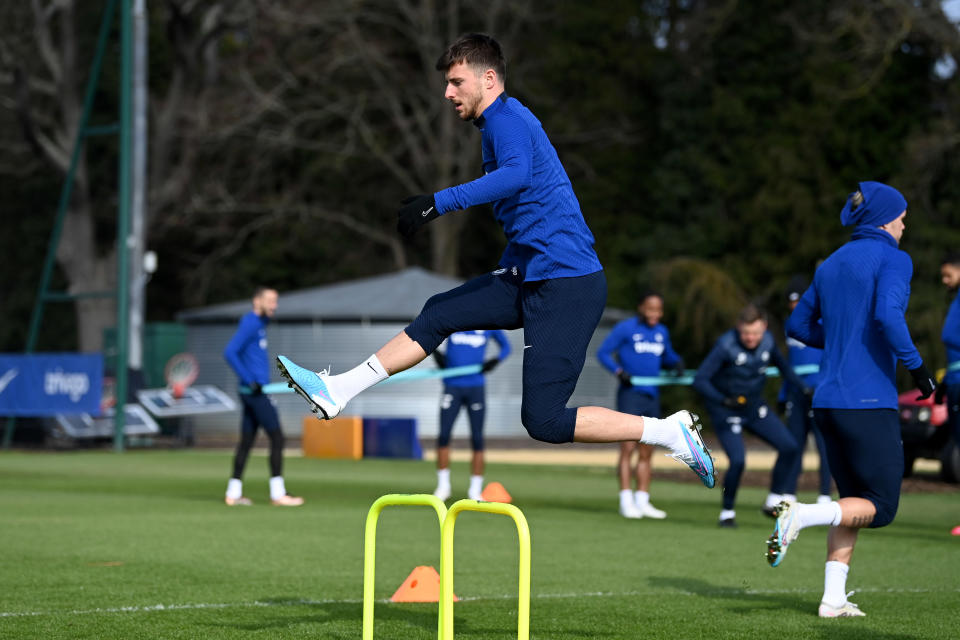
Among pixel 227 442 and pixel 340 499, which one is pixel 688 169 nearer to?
pixel 227 442

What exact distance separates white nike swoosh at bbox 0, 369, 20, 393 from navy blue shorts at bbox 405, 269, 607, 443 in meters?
21.6

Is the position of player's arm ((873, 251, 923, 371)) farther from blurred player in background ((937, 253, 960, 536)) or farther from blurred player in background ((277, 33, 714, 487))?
blurred player in background ((937, 253, 960, 536))

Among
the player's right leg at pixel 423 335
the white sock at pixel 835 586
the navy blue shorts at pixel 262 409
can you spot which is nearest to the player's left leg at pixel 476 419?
the navy blue shorts at pixel 262 409

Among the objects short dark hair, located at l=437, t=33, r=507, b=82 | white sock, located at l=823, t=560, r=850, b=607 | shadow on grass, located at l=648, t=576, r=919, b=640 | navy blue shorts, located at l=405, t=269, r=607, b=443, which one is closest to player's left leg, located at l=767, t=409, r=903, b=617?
white sock, located at l=823, t=560, r=850, b=607

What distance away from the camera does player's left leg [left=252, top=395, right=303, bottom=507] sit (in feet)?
49.0

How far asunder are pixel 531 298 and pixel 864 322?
1836 millimetres

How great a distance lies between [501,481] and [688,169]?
23531 mm

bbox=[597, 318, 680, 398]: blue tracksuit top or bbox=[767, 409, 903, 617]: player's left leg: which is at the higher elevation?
bbox=[597, 318, 680, 398]: blue tracksuit top

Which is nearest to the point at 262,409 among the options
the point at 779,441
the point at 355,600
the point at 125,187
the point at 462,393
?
the point at 462,393

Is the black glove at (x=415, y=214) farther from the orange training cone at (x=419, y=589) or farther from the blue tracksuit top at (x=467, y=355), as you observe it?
the blue tracksuit top at (x=467, y=355)

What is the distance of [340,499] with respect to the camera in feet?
53.1

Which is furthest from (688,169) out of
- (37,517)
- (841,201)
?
(37,517)

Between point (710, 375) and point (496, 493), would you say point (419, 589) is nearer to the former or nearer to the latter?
point (710, 375)

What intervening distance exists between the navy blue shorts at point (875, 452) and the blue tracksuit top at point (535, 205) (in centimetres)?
161
